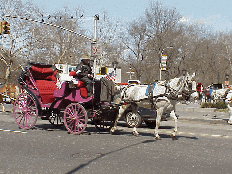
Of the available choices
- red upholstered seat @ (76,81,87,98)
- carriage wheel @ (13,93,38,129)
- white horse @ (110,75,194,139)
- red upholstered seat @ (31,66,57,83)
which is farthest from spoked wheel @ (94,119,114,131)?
red upholstered seat @ (31,66,57,83)

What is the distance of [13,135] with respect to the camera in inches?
409

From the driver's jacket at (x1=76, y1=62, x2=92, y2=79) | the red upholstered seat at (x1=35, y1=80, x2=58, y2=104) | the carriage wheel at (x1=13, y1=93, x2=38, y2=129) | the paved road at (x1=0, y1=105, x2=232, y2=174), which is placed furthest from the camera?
the red upholstered seat at (x1=35, y1=80, x2=58, y2=104)

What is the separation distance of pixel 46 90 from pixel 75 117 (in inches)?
86.4

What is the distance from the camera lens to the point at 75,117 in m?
10.8

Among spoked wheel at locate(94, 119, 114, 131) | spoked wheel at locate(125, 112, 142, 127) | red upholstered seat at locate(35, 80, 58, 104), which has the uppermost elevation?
red upholstered seat at locate(35, 80, 58, 104)

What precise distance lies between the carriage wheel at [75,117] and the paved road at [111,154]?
1.05 ft

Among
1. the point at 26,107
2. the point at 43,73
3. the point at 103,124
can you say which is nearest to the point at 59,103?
the point at 26,107

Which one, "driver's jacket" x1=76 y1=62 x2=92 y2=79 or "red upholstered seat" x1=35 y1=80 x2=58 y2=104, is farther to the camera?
"red upholstered seat" x1=35 y1=80 x2=58 y2=104

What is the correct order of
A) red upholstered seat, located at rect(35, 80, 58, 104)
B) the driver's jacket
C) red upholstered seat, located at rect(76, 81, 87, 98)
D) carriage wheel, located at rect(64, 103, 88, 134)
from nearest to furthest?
carriage wheel, located at rect(64, 103, 88, 134) → the driver's jacket → red upholstered seat, located at rect(76, 81, 87, 98) → red upholstered seat, located at rect(35, 80, 58, 104)

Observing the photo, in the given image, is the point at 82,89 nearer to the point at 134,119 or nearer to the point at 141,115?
the point at 134,119

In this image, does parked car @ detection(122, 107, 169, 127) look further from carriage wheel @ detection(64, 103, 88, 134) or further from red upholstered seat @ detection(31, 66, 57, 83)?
red upholstered seat @ detection(31, 66, 57, 83)

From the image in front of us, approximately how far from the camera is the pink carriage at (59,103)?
35.9 ft

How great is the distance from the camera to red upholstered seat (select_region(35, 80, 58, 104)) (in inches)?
480

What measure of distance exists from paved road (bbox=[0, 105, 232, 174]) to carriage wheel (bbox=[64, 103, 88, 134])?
320 millimetres
